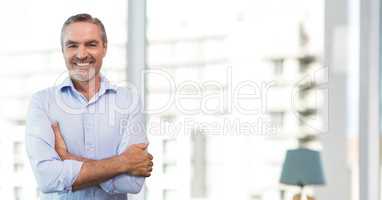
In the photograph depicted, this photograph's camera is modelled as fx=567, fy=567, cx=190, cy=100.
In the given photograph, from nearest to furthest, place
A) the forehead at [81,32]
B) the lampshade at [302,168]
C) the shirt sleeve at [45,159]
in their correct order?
the shirt sleeve at [45,159] → the forehead at [81,32] → the lampshade at [302,168]

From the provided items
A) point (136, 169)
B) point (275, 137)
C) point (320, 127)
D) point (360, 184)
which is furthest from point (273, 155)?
point (136, 169)

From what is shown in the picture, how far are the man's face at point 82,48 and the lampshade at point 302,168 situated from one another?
4.74 feet

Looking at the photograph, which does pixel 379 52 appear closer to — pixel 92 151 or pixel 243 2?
pixel 243 2

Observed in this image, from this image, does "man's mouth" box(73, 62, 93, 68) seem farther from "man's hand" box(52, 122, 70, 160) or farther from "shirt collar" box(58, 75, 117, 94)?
"man's hand" box(52, 122, 70, 160)

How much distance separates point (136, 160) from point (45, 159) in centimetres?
42

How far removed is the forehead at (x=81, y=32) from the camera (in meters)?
2.79

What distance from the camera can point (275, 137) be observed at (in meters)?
3.90

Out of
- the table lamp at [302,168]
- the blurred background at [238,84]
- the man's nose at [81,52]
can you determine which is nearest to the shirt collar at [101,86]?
the man's nose at [81,52]

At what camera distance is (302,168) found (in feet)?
11.6

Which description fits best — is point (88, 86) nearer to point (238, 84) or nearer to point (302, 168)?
point (238, 84)

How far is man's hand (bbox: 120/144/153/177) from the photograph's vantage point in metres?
2.69

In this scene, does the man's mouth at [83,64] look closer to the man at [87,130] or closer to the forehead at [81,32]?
the man at [87,130]

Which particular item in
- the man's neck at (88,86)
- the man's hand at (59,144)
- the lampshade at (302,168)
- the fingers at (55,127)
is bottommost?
the lampshade at (302,168)

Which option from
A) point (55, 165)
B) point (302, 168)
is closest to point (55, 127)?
point (55, 165)
